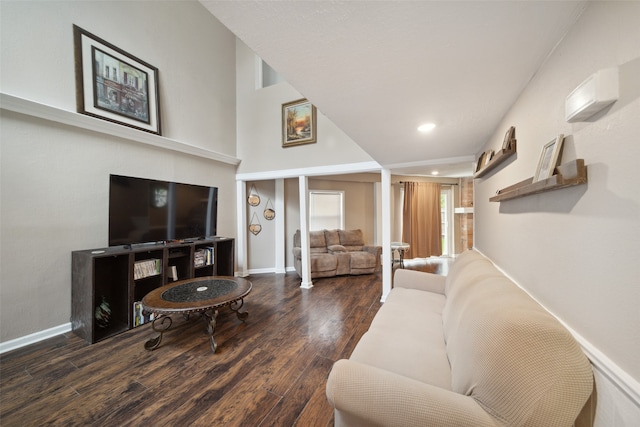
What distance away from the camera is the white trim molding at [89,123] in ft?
6.61

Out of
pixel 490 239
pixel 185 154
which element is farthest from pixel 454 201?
pixel 185 154

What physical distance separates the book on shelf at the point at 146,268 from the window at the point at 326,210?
130 inches

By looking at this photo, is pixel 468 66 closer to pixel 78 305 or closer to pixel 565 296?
pixel 565 296

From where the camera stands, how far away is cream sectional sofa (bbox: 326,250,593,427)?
2.20ft

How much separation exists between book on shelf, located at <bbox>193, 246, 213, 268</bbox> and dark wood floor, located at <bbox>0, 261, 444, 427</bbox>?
35.4 inches

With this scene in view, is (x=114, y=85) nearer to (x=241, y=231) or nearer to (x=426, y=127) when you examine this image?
(x=241, y=231)

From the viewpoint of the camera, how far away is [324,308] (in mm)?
3018

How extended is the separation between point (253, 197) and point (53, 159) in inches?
111

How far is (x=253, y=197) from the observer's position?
4.75 metres

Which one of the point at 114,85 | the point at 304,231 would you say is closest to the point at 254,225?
the point at 304,231

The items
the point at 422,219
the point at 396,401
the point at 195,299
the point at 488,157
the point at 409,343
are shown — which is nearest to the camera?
the point at 396,401

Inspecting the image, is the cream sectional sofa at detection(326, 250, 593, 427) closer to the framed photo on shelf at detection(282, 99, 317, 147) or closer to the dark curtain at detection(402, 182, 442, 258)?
the framed photo on shelf at detection(282, 99, 317, 147)

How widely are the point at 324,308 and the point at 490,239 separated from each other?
211 centimetres

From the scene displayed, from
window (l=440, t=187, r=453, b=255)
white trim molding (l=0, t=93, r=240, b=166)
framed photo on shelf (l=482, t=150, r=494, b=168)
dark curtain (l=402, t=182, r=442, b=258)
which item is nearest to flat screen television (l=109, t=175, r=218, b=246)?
white trim molding (l=0, t=93, r=240, b=166)
